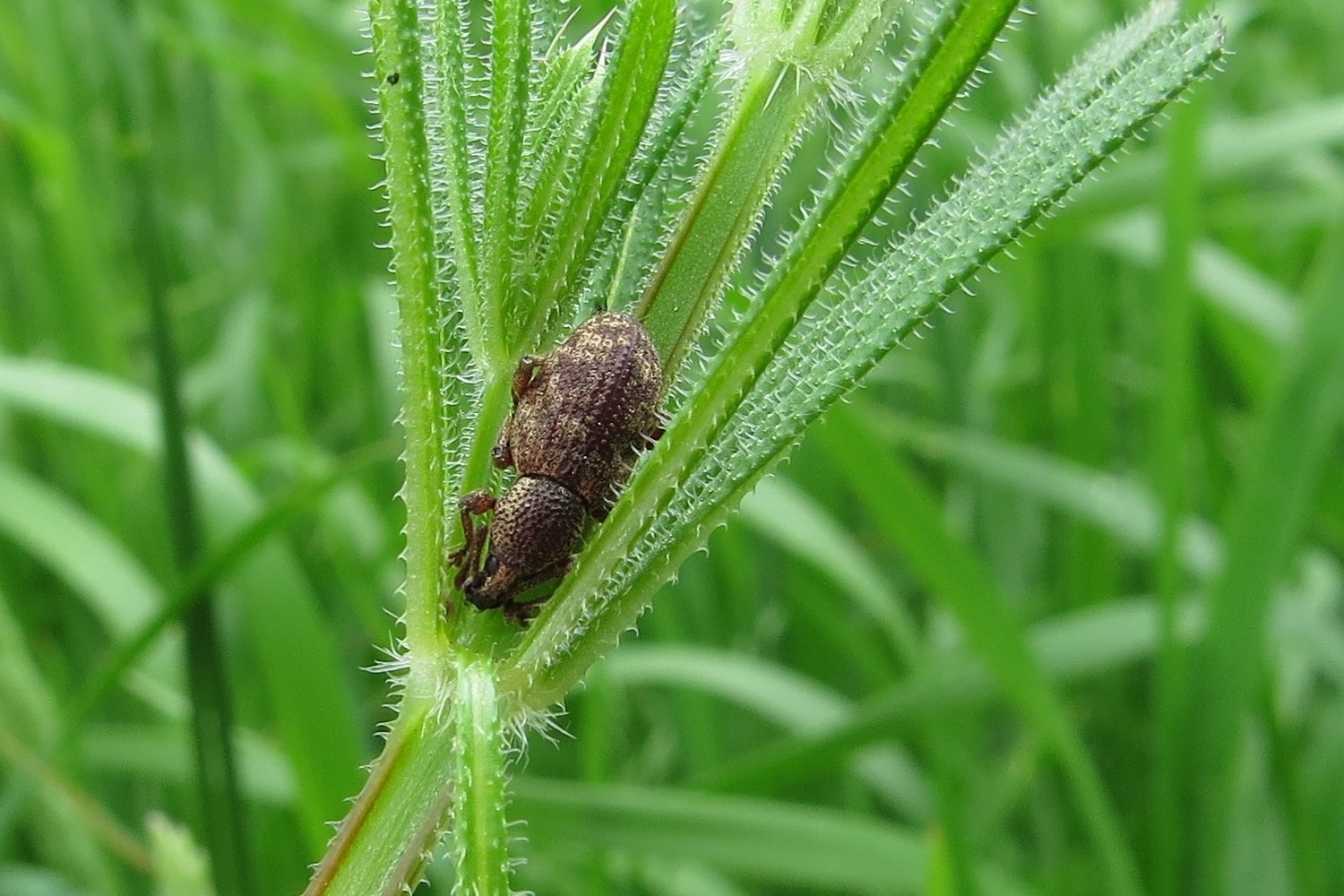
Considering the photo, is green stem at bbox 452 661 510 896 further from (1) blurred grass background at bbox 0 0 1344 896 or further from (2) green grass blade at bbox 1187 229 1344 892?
(2) green grass blade at bbox 1187 229 1344 892

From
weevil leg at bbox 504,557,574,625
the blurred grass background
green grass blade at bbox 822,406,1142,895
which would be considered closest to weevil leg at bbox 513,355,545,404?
weevil leg at bbox 504,557,574,625

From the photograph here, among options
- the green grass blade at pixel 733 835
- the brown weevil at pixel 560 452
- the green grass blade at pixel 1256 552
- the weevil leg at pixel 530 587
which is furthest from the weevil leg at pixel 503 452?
the green grass blade at pixel 1256 552

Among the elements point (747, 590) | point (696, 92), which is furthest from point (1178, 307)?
point (696, 92)

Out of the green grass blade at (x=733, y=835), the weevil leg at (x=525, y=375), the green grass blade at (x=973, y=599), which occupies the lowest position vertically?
the weevil leg at (x=525, y=375)

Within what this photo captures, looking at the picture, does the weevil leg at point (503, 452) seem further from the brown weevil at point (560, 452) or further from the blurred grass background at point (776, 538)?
the blurred grass background at point (776, 538)

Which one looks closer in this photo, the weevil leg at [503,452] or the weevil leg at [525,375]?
the weevil leg at [503,452]

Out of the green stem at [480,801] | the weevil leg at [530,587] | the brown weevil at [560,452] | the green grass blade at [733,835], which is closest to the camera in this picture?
the green stem at [480,801]

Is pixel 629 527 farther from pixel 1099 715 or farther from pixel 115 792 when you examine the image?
pixel 1099 715

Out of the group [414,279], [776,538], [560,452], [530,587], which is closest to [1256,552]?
[776,538]
